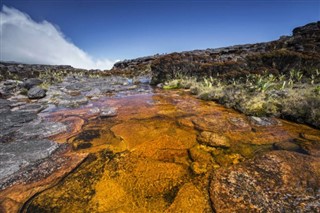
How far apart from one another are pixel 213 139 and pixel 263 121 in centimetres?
181

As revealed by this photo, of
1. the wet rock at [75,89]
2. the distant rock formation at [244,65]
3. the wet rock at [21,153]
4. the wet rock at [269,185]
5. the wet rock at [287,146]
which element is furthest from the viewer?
the wet rock at [75,89]

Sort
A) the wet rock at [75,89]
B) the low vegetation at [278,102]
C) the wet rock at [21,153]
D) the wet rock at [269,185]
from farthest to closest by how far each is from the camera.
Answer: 1. the wet rock at [75,89]
2. the low vegetation at [278,102]
3. the wet rock at [21,153]
4. the wet rock at [269,185]

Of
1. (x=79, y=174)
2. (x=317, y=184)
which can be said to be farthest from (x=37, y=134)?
(x=317, y=184)

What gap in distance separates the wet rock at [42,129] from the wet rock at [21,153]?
34cm

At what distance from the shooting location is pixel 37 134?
3496 millimetres

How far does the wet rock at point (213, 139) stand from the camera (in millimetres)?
2984

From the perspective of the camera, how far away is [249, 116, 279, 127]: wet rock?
153 inches

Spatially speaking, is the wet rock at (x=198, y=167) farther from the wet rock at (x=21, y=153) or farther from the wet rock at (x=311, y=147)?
the wet rock at (x=21, y=153)

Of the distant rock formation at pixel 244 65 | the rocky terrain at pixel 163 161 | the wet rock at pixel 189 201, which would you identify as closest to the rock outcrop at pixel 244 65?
the distant rock formation at pixel 244 65

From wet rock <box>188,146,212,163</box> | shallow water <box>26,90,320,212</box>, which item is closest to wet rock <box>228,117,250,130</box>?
shallow water <box>26,90,320,212</box>

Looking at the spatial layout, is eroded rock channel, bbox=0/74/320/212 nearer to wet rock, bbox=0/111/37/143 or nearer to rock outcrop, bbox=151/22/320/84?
wet rock, bbox=0/111/37/143

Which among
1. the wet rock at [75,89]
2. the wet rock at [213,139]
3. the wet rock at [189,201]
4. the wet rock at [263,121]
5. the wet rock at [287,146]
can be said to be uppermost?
the wet rock at [75,89]

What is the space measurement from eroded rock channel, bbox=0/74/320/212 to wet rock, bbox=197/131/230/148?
19mm

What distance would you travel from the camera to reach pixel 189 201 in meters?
1.80
